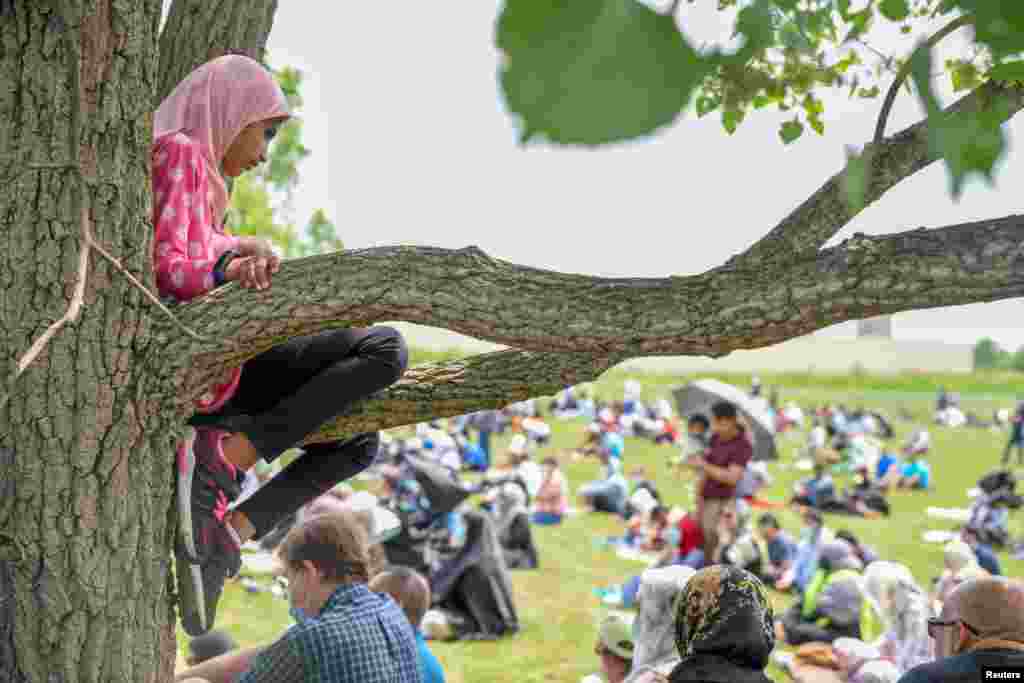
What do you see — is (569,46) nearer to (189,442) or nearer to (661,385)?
(189,442)

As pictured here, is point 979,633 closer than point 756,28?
No

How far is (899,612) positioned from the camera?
7.95m

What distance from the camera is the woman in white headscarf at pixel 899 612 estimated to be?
7.55m

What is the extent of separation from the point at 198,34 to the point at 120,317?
3.49 ft

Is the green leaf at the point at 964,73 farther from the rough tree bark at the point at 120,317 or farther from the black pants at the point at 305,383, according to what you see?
the black pants at the point at 305,383

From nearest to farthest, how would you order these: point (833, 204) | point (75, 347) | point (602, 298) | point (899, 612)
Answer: point (602, 298), point (75, 347), point (833, 204), point (899, 612)

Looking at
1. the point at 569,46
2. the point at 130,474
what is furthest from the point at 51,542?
the point at 569,46

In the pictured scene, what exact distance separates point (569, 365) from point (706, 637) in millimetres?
797

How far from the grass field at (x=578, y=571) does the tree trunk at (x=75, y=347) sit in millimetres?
5449

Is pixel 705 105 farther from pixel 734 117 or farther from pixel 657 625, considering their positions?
pixel 657 625

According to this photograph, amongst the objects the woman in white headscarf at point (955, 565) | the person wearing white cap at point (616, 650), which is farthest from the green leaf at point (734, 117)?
the woman in white headscarf at point (955, 565)

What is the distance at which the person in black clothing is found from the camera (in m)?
3.32

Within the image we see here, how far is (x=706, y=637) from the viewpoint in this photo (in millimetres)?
3219

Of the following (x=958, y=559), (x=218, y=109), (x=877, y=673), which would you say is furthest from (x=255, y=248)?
(x=958, y=559)
